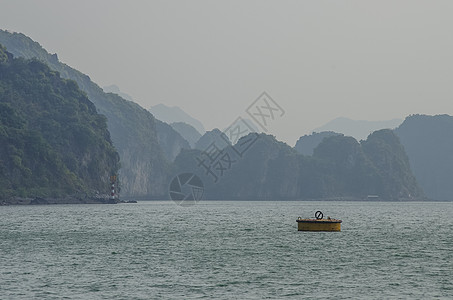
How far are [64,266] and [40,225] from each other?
58.0m

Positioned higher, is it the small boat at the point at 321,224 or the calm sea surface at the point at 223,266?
the small boat at the point at 321,224

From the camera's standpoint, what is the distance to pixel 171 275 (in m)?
53.6

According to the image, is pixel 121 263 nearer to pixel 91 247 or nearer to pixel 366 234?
pixel 91 247

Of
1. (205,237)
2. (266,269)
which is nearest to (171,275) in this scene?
(266,269)

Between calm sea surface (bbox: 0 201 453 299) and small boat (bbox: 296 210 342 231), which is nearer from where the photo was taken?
calm sea surface (bbox: 0 201 453 299)

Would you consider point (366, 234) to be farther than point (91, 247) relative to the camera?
Yes

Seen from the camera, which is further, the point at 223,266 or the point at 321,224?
the point at 321,224

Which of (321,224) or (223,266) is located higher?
(321,224)

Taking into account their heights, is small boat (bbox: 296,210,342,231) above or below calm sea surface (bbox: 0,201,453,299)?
above

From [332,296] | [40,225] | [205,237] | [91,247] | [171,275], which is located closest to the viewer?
[332,296]

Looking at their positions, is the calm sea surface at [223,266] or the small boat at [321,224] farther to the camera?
the small boat at [321,224]

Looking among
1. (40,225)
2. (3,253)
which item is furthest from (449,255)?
(40,225)

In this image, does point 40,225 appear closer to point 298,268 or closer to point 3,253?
point 3,253

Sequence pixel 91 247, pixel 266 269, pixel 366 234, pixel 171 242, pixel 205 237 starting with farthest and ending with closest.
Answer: pixel 366 234 → pixel 205 237 → pixel 171 242 → pixel 91 247 → pixel 266 269
